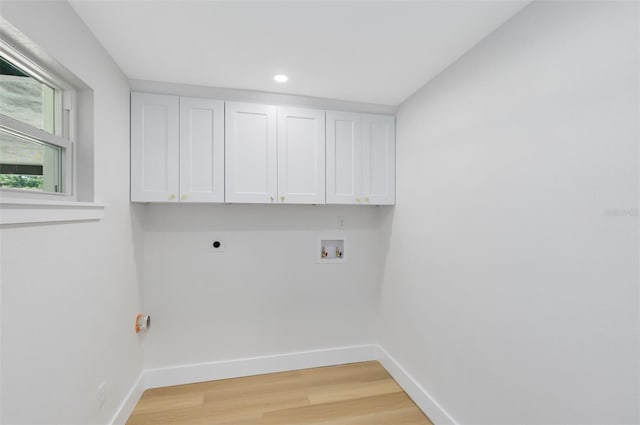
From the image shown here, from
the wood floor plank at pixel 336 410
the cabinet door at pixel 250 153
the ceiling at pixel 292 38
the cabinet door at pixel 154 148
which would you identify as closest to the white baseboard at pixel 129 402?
the wood floor plank at pixel 336 410

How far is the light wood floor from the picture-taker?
81.7 inches

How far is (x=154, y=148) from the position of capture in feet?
7.17

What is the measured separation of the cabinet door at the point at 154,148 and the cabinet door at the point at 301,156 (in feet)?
2.69

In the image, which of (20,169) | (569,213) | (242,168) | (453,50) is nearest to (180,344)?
(242,168)

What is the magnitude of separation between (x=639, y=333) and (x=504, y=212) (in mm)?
691

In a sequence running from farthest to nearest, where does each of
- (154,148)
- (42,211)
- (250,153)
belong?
1. (250,153)
2. (154,148)
3. (42,211)

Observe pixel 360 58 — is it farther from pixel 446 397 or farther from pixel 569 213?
pixel 446 397

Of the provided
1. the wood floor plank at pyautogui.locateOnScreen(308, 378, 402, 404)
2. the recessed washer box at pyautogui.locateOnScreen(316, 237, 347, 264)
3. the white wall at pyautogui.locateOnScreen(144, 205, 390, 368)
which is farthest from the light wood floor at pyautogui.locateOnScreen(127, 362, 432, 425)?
the recessed washer box at pyautogui.locateOnScreen(316, 237, 347, 264)

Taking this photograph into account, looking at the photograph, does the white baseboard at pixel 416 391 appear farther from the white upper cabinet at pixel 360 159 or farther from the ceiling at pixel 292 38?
the ceiling at pixel 292 38

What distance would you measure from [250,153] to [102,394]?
1.83 m

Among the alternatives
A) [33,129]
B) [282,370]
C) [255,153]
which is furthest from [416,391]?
[33,129]

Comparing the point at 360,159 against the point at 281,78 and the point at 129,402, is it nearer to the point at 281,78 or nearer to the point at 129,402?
the point at 281,78

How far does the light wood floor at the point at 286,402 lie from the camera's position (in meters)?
2.07

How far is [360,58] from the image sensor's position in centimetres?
187
